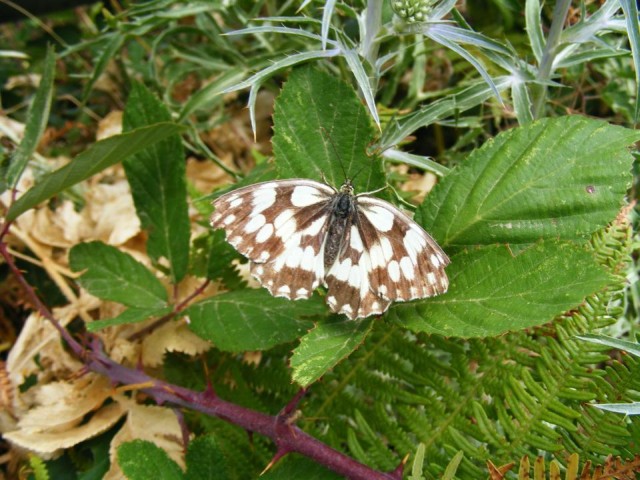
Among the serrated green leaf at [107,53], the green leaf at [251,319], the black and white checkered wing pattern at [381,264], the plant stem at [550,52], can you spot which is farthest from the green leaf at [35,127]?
the plant stem at [550,52]

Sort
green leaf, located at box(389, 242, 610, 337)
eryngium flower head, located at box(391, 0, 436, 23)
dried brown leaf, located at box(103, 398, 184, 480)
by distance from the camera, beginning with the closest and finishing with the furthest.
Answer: green leaf, located at box(389, 242, 610, 337)
eryngium flower head, located at box(391, 0, 436, 23)
dried brown leaf, located at box(103, 398, 184, 480)

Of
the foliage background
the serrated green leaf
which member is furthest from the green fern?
the serrated green leaf

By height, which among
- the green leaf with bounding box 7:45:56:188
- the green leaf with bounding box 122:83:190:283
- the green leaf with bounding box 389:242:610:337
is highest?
the green leaf with bounding box 7:45:56:188

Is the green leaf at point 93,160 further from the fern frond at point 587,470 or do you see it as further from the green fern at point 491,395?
the fern frond at point 587,470

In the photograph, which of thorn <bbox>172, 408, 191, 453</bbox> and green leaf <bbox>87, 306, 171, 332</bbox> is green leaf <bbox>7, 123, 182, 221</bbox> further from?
thorn <bbox>172, 408, 191, 453</bbox>

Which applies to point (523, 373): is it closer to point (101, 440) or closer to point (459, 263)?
point (459, 263)


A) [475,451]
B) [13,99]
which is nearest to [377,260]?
[475,451]
